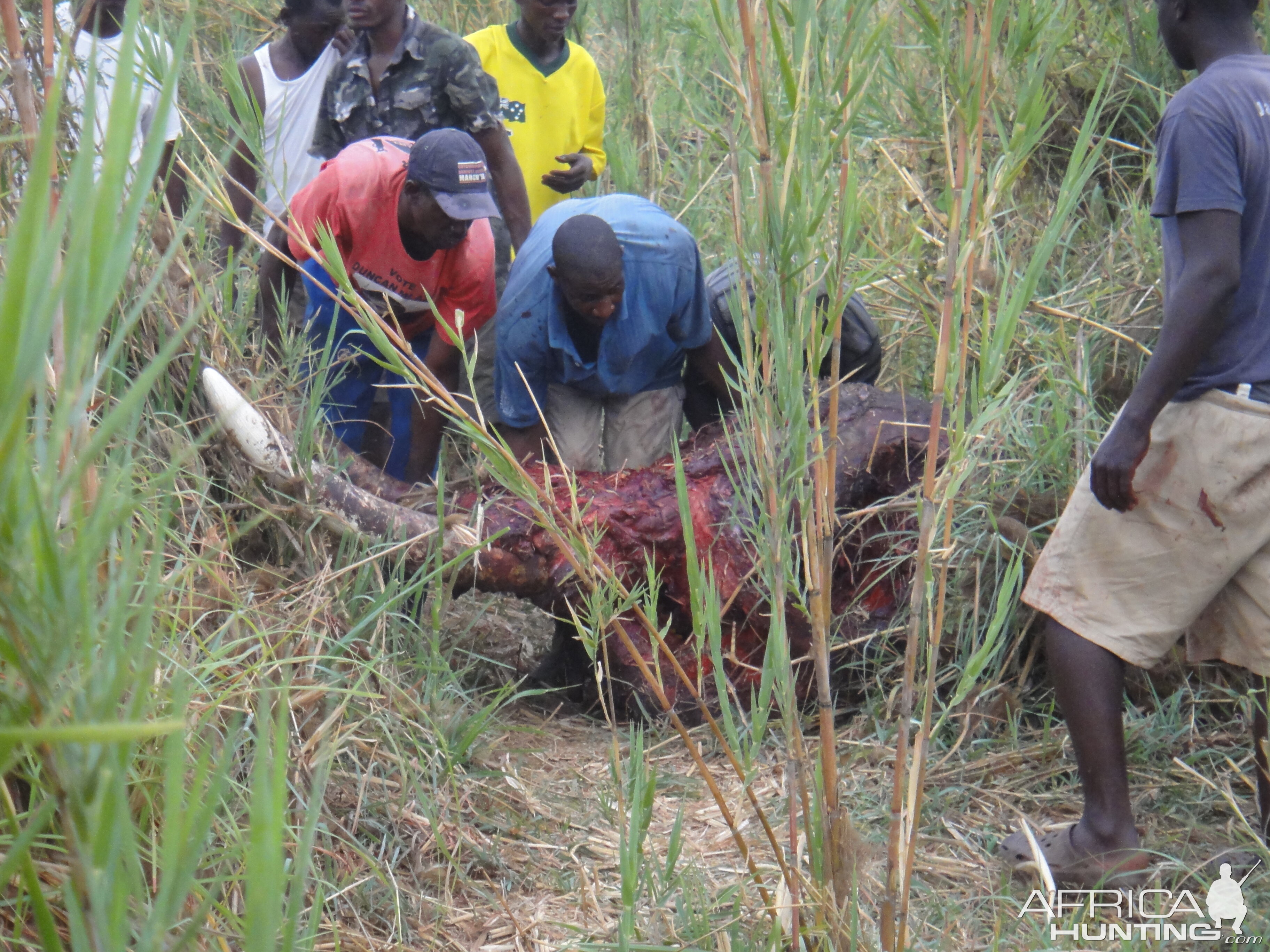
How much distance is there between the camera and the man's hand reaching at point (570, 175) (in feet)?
13.6

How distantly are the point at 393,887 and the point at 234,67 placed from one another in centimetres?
147

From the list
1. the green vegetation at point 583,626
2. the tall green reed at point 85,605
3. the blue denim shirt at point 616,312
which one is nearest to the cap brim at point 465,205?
the blue denim shirt at point 616,312

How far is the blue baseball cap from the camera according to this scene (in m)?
3.01

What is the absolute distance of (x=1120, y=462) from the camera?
1981mm

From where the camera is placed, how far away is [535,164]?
4188 millimetres

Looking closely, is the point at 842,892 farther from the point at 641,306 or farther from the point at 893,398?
the point at 641,306

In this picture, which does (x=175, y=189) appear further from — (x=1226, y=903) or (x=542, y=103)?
(x=1226, y=903)

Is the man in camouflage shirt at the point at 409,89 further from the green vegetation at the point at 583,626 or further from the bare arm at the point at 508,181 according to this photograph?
the green vegetation at the point at 583,626

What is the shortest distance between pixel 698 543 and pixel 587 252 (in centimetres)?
92

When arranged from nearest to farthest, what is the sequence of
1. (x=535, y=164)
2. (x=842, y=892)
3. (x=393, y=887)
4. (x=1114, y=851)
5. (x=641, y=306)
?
(x=842, y=892) → (x=393, y=887) → (x=1114, y=851) → (x=641, y=306) → (x=535, y=164)

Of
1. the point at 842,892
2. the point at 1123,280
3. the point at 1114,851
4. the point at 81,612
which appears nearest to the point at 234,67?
the point at 81,612

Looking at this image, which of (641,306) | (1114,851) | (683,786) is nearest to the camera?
(1114,851)

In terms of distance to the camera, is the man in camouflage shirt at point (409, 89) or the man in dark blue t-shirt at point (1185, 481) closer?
the man in dark blue t-shirt at point (1185, 481)

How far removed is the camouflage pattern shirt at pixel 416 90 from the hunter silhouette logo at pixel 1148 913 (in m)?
2.86
